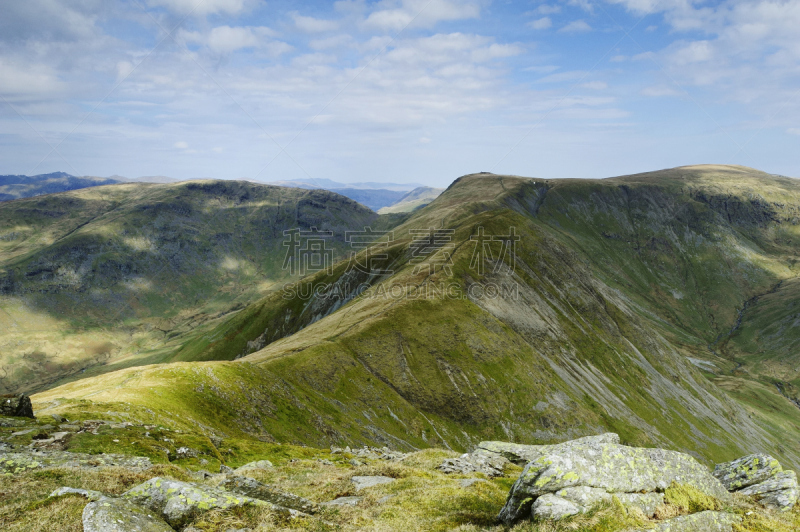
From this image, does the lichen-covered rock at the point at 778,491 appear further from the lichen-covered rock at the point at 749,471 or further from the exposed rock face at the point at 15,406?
the exposed rock face at the point at 15,406

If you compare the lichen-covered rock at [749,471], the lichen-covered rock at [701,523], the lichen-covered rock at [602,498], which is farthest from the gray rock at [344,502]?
the lichen-covered rock at [749,471]

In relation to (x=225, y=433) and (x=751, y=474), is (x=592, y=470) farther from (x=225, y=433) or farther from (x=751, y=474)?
(x=225, y=433)

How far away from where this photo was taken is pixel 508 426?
9388 centimetres

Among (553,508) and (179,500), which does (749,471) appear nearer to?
(553,508)

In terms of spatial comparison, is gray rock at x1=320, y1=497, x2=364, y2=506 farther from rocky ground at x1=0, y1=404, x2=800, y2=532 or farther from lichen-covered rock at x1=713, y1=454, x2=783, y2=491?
lichen-covered rock at x1=713, y1=454, x2=783, y2=491

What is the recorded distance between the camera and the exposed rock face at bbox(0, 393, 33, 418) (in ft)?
118

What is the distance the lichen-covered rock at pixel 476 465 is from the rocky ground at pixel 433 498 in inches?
288

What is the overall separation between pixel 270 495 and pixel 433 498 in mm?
9898

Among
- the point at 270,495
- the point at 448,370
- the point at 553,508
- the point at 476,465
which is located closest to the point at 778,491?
the point at 553,508

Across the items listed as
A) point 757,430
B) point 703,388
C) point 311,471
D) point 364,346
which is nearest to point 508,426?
point 364,346

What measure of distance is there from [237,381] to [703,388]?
182 meters

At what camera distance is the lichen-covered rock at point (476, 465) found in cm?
3556

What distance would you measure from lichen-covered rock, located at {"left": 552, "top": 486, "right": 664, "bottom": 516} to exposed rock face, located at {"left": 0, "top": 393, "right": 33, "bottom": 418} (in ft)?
154

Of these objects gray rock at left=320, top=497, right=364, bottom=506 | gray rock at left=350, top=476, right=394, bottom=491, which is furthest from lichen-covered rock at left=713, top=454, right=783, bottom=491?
gray rock at left=320, top=497, right=364, bottom=506
